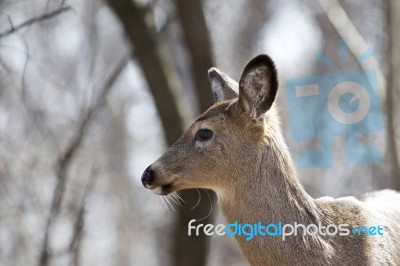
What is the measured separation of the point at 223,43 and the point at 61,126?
10125 millimetres

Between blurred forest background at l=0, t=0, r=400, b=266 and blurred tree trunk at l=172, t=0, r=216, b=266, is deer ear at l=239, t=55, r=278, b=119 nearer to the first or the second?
blurred forest background at l=0, t=0, r=400, b=266

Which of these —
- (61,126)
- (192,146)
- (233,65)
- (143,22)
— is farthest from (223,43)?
(192,146)

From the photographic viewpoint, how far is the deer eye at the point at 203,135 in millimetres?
6230

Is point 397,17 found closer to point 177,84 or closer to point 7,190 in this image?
point 177,84

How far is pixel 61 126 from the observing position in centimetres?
1324

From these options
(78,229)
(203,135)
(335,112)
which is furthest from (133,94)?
(203,135)

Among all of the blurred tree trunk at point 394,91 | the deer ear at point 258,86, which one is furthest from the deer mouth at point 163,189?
the blurred tree trunk at point 394,91

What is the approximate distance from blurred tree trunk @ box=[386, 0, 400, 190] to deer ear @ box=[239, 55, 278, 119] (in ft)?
16.7

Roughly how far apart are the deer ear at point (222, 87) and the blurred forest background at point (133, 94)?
0.97m

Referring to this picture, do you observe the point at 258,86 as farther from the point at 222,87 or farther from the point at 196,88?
the point at 196,88

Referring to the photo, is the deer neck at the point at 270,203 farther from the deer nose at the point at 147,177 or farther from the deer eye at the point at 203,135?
the deer nose at the point at 147,177

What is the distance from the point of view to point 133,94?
86.7ft

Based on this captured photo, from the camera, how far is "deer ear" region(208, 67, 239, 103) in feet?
22.4

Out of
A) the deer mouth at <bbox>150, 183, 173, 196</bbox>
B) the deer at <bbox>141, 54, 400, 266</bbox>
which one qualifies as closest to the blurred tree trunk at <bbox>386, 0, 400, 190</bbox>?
the deer at <bbox>141, 54, 400, 266</bbox>
